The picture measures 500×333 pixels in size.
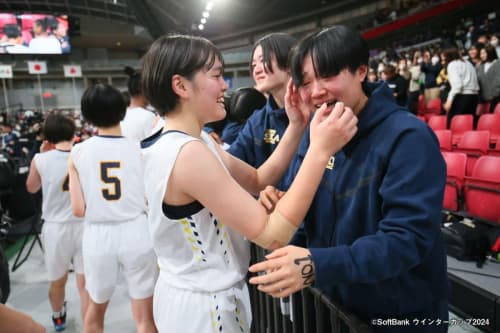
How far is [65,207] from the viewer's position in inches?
115

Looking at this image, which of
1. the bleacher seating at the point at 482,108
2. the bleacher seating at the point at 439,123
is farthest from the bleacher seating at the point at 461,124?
the bleacher seating at the point at 482,108

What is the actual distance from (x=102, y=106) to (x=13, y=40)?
24313 millimetres

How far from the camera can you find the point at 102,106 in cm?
227

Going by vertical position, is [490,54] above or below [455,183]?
above

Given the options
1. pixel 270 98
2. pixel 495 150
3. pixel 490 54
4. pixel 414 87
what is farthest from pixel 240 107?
pixel 414 87

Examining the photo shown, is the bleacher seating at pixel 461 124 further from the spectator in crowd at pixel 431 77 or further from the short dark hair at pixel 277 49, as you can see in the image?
the short dark hair at pixel 277 49

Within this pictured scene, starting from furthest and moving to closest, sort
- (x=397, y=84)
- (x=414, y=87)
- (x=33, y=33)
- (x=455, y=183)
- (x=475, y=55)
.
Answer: (x=33, y=33) → (x=414, y=87) → (x=397, y=84) → (x=475, y=55) → (x=455, y=183)

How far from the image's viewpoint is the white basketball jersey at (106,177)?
2.27 m

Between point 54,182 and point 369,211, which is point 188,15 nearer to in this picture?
point 54,182

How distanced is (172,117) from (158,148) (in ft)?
0.51

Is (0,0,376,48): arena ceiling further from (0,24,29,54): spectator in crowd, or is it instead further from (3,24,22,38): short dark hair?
(0,24,29,54): spectator in crowd

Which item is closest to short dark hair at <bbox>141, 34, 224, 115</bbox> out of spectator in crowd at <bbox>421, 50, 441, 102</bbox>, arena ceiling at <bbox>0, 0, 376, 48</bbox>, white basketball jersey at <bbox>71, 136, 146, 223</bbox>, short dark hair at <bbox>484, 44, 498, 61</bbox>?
white basketball jersey at <bbox>71, 136, 146, 223</bbox>

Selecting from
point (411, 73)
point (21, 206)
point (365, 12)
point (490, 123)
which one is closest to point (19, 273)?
point (21, 206)

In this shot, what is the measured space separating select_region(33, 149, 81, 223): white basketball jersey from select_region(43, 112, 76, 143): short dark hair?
112 mm
